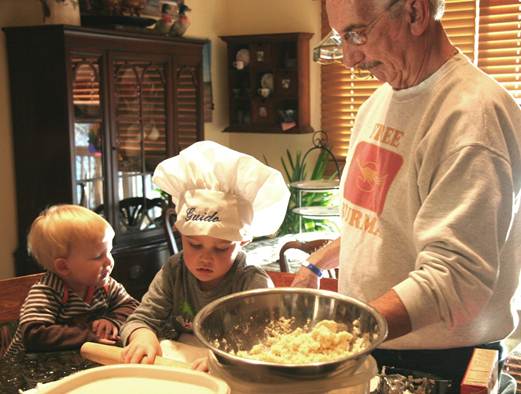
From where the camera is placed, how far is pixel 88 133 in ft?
12.1

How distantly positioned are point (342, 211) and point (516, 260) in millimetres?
360

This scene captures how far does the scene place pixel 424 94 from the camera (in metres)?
1.30

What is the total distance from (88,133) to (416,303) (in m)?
2.88

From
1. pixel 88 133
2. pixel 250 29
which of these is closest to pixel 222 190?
pixel 88 133

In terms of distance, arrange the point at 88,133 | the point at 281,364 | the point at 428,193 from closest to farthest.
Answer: the point at 281,364
the point at 428,193
the point at 88,133

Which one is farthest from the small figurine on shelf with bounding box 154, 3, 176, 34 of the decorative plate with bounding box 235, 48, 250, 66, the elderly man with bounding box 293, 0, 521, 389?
the elderly man with bounding box 293, 0, 521, 389

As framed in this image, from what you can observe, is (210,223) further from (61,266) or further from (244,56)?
(244,56)

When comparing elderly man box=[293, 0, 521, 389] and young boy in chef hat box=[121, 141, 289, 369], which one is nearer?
elderly man box=[293, 0, 521, 389]

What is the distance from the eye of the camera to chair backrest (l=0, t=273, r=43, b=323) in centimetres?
188

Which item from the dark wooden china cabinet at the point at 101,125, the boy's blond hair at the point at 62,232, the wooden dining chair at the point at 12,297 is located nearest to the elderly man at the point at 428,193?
the boy's blond hair at the point at 62,232

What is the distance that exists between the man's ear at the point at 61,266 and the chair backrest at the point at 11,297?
216mm

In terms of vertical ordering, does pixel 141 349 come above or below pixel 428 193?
below

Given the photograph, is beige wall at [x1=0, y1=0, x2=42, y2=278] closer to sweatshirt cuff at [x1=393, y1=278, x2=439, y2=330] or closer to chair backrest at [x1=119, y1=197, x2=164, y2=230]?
chair backrest at [x1=119, y1=197, x2=164, y2=230]

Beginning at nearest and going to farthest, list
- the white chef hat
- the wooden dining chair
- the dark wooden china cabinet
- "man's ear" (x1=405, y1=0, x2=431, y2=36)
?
"man's ear" (x1=405, y1=0, x2=431, y2=36) → the white chef hat → the wooden dining chair → the dark wooden china cabinet
